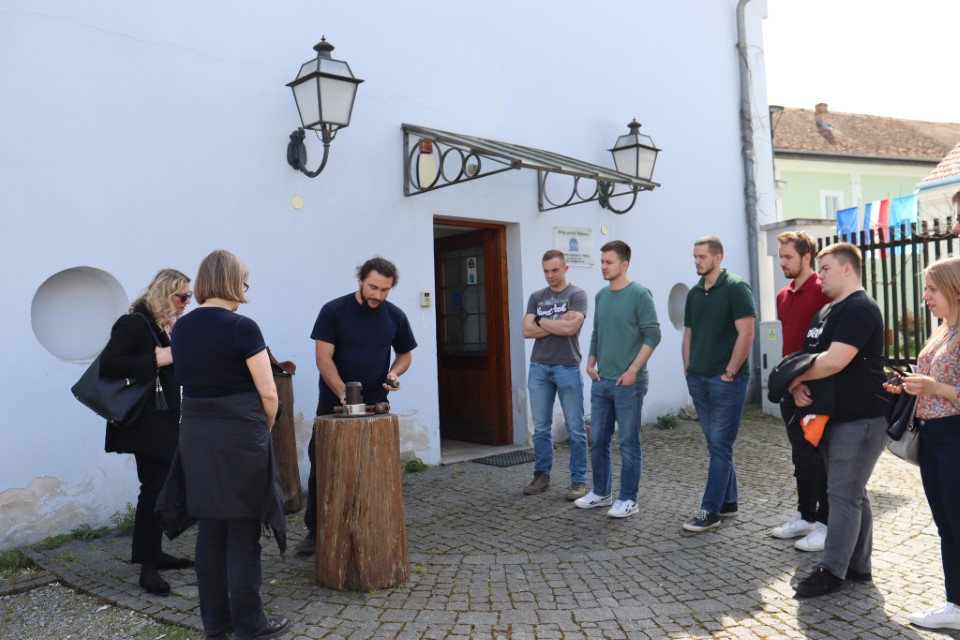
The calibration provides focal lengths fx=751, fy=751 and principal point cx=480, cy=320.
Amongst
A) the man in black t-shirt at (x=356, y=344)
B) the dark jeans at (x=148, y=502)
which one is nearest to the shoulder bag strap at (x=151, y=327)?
the dark jeans at (x=148, y=502)

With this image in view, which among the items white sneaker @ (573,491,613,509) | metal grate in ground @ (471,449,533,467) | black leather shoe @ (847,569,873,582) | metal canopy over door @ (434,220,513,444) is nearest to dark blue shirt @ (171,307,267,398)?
white sneaker @ (573,491,613,509)

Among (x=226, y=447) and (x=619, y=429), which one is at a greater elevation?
(x=226, y=447)

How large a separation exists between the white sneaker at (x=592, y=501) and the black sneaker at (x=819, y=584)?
5.79 feet

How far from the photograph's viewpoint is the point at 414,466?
6.68 meters

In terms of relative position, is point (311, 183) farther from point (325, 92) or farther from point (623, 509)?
point (623, 509)

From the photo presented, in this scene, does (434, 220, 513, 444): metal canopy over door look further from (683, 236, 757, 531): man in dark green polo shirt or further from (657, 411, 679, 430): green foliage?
(683, 236, 757, 531): man in dark green polo shirt

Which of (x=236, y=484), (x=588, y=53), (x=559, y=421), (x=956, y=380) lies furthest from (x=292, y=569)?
(x=588, y=53)

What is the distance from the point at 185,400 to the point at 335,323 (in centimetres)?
138

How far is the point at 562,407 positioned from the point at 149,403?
3.01m

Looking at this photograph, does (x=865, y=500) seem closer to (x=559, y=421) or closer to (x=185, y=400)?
(x=185, y=400)

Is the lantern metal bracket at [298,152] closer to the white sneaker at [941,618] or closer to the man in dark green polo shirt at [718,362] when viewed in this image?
the man in dark green polo shirt at [718,362]

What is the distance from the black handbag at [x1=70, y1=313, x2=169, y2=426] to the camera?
12.5ft

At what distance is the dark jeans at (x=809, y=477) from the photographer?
4289 millimetres

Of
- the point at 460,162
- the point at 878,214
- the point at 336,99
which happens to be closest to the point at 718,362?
the point at 336,99
